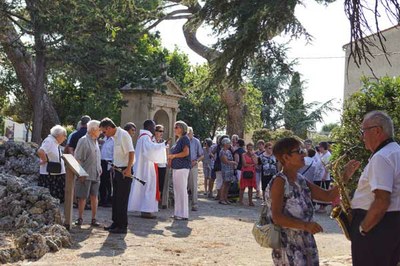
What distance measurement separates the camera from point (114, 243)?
28.5 feet

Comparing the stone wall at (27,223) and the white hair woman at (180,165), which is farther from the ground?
the white hair woman at (180,165)

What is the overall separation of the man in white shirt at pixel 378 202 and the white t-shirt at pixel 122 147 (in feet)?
18.0

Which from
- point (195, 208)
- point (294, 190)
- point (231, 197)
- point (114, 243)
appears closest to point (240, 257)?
point (114, 243)

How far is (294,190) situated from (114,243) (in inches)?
188

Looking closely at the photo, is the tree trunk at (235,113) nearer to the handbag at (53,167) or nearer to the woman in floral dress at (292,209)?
the handbag at (53,167)

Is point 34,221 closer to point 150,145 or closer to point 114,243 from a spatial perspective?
point 114,243

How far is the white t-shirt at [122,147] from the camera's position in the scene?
9398mm

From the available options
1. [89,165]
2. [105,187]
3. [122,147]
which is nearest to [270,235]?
[122,147]

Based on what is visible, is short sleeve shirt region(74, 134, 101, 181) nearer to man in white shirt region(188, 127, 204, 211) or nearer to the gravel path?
the gravel path

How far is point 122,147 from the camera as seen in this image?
9445mm

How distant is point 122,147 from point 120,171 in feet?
1.28

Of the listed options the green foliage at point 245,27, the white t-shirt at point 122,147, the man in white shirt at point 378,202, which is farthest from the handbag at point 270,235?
the white t-shirt at point 122,147

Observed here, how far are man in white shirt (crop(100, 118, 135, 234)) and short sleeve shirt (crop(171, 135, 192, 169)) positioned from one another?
2082mm

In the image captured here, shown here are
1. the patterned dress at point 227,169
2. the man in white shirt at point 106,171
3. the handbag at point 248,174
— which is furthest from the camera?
the handbag at point 248,174
